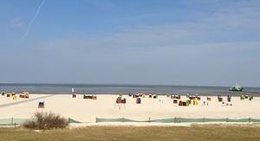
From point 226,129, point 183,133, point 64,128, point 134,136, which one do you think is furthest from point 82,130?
point 226,129

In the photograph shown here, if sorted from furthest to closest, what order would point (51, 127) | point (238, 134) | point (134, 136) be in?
1. point (51, 127)
2. point (238, 134)
3. point (134, 136)

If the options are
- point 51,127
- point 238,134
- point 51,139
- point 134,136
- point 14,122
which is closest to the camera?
point 51,139

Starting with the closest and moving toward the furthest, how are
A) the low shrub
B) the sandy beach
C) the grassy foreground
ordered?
1. the grassy foreground
2. the low shrub
3. the sandy beach

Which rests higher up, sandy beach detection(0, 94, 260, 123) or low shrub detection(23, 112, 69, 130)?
low shrub detection(23, 112, 69, 130)

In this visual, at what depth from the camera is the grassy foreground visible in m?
18.2

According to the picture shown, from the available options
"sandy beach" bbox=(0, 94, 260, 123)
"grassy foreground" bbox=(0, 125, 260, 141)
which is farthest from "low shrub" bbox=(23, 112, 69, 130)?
"sandy beach" bbox=(0, 94, 260, 123)

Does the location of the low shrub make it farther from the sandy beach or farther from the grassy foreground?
the sandy beach

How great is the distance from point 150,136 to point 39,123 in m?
6.11

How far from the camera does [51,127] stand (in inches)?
873

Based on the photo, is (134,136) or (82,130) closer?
(134,136)

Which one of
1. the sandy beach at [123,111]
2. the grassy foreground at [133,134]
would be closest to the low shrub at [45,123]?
the grassy foreground at [133,134]

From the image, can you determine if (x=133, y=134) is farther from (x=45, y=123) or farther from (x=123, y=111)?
(x=123, y=111)

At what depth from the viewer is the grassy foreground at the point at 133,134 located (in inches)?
715

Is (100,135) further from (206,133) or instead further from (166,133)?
(206,133)
